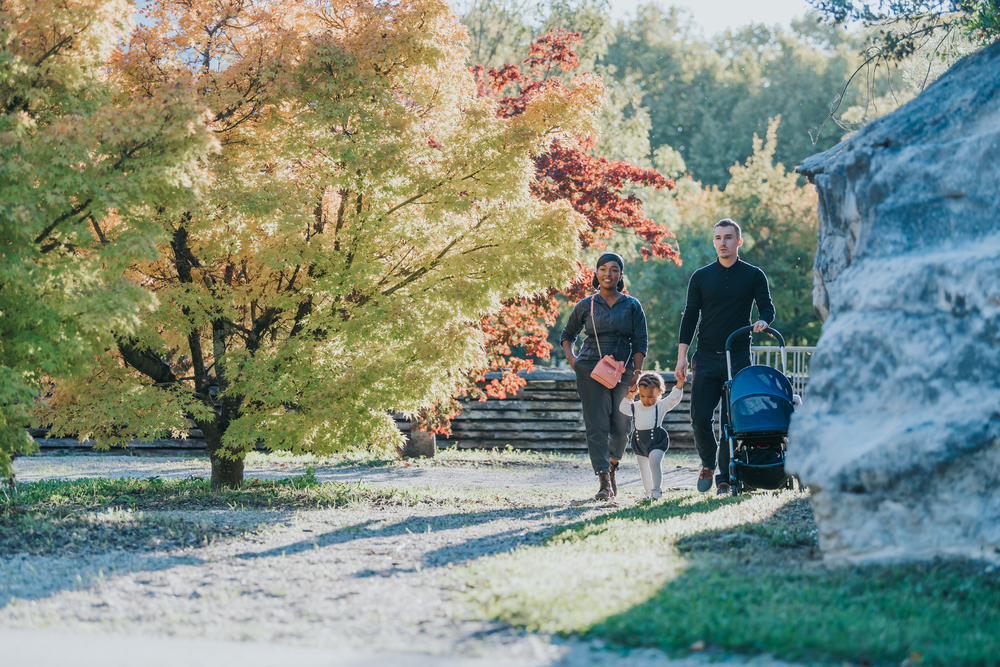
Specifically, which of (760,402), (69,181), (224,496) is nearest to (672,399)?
(760,402)

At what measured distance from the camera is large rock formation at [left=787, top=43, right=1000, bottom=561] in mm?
3842

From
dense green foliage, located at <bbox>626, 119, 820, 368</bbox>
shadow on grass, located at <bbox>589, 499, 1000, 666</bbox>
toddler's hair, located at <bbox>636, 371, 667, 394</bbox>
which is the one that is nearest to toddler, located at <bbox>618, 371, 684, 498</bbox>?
toddler's hair, located at <bbox>636, 371, 667, 394</bbox>

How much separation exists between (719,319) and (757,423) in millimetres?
1065

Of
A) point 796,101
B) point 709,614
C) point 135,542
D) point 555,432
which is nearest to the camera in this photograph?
point 709,614

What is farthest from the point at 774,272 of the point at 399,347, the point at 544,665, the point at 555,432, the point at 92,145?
the point at 544,665

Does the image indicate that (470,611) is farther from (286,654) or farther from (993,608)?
(993,608)

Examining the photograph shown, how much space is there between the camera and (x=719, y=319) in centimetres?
645

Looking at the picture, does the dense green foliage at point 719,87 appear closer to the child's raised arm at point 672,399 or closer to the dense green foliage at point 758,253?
the dense green foliage at point 758,253

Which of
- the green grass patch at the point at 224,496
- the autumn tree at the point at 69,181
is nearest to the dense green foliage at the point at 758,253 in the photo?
the green grass patch at the point at 224,496

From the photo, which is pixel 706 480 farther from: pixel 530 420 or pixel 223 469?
pixel 530 420

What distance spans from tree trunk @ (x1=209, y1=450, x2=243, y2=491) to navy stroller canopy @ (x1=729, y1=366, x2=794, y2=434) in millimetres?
4321

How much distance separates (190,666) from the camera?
9.46 ft

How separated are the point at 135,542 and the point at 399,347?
257cm

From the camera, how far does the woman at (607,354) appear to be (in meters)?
6.72
